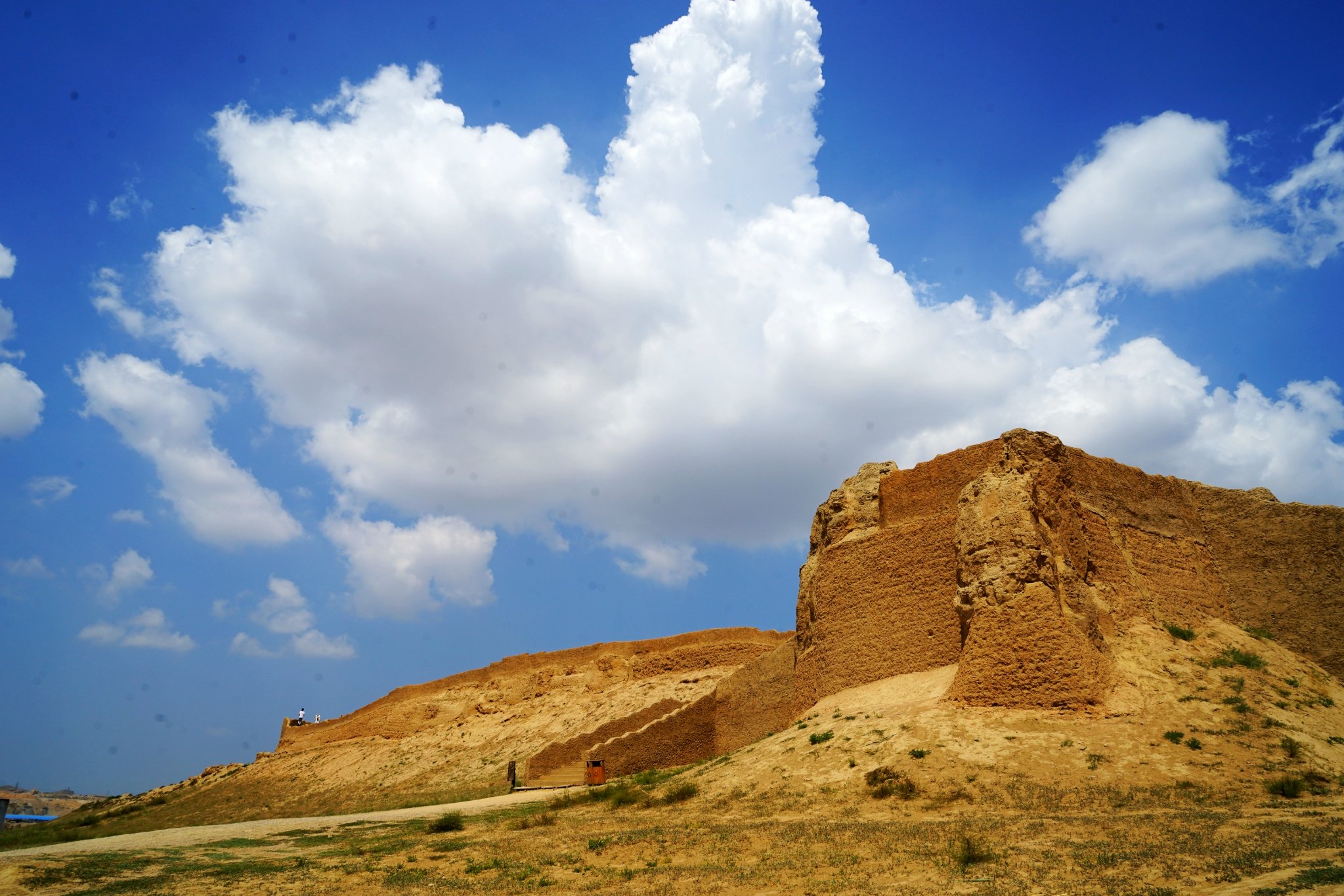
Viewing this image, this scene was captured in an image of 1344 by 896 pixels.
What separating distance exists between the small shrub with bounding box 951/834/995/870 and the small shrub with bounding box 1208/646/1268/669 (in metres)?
9.59

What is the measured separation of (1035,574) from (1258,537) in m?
9.69

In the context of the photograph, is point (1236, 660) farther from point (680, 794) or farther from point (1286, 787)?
point (680, 794)

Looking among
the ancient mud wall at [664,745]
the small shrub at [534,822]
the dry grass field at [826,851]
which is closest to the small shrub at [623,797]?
the dry grass field at [826,851]

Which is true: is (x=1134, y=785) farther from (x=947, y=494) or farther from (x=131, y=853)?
(x=131, y=853)

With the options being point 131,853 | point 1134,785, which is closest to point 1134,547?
point 1134,785

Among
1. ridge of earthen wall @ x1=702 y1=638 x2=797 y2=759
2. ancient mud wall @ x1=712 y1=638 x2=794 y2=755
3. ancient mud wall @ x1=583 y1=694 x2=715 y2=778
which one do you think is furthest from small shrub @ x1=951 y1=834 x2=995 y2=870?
ancient mud wall @ x1=583 y1=694 x2=715 y2=778

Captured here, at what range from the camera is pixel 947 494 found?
19.4 meters

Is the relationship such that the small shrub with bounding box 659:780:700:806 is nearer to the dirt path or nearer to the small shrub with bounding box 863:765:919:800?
the small shrub with bounding box 863:765:919:800

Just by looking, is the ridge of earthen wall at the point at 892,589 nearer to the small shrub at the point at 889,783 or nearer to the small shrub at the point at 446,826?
the small shrub at the point at 889,783

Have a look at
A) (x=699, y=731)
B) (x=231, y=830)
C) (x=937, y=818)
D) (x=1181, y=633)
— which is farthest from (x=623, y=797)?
(x=1181, y=633)

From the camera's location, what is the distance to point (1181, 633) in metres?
17.8

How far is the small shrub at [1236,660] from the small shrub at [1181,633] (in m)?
0.79

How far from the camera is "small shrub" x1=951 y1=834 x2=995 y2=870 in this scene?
9.35 meters

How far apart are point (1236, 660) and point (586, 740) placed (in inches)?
698
